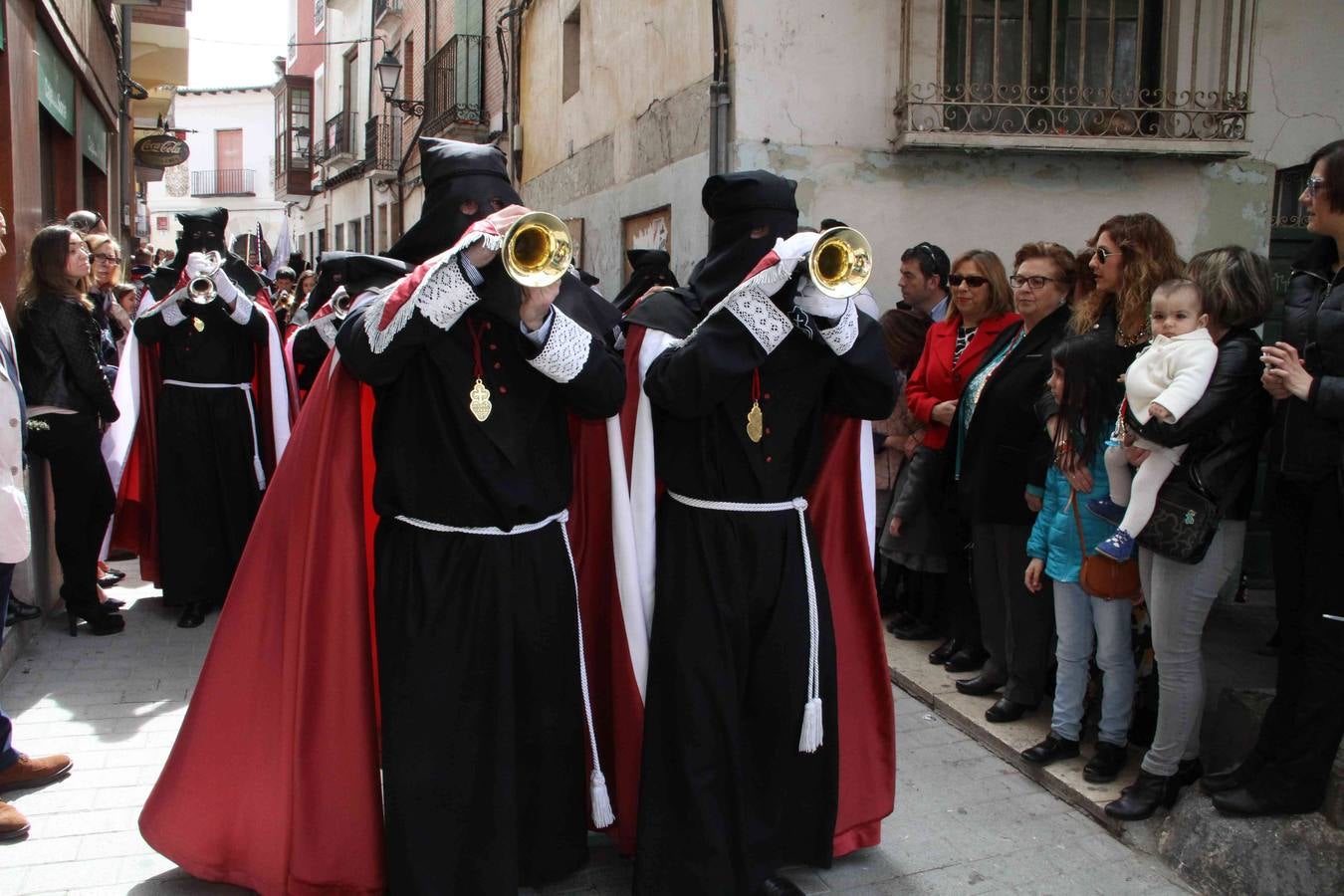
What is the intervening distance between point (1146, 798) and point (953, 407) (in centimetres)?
196

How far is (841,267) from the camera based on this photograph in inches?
113

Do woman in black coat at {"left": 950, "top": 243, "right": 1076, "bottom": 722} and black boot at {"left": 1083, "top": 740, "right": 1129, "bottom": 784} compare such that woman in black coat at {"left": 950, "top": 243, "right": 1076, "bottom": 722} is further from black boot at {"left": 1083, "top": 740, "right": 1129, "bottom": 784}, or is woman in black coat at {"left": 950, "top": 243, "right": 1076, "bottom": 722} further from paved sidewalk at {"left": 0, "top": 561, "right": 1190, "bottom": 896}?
black boot at {"left": 1083, "top": 740, "right": 1129, "bottom": 784}

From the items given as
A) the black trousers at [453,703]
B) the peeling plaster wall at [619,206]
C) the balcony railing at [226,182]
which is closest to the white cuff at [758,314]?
the black trousers at [453,703]

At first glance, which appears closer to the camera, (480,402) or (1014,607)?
(480,402)

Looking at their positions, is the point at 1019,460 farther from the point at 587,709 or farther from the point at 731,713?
the point at 587,709

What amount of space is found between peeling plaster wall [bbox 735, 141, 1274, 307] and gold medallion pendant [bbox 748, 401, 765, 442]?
4.35m

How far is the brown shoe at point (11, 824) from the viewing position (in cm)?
350

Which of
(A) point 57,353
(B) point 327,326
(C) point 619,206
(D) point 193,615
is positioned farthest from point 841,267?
(C) point 619,206

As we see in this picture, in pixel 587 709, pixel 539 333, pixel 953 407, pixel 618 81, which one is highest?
pixel 618 81

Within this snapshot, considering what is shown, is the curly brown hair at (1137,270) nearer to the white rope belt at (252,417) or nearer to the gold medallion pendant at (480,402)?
the gold medallion pendant at (480,402)

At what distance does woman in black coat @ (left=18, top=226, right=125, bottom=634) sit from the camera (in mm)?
5266

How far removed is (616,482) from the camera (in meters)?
3.25

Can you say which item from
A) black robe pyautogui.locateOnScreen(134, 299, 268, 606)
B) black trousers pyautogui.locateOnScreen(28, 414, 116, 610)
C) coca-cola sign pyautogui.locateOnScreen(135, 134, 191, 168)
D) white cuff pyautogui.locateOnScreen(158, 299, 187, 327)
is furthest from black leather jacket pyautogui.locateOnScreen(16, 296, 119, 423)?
coca-cola sign pyautogui.locateOnScreen(135, 134, 191, 168)

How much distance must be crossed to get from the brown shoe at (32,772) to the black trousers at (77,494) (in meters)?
1.87
